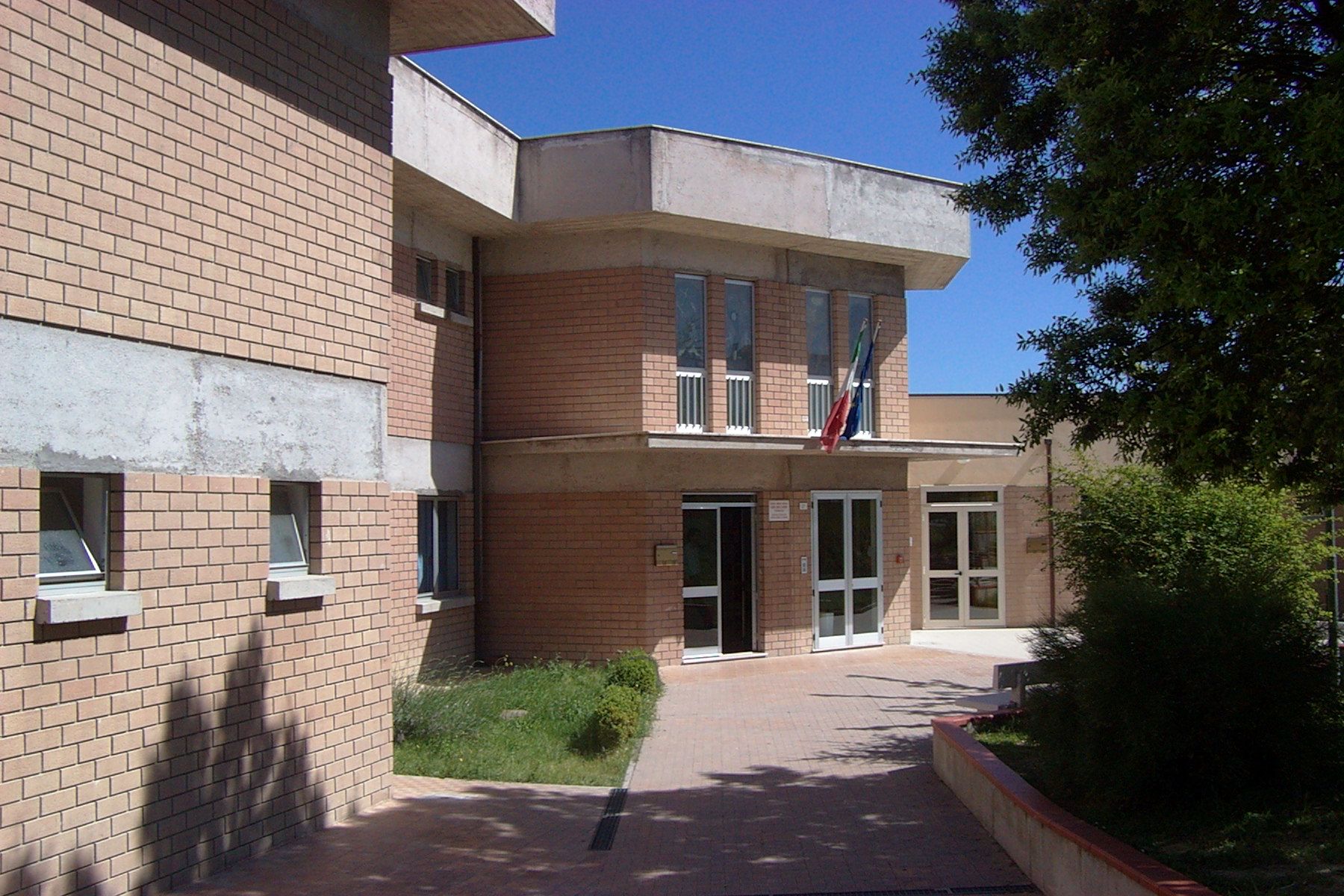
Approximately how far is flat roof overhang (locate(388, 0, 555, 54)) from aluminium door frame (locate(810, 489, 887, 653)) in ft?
32.5

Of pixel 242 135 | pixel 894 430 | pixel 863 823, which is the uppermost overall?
pixel 242 135

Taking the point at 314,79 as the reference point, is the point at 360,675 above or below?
below

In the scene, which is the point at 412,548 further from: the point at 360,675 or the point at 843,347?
the point at 843,347

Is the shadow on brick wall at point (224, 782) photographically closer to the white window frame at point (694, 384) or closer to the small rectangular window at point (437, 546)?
the small rectangular window at point (437, 546)

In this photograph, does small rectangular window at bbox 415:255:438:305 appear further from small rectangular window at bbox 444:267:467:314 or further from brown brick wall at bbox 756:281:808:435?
brown brick wall at bbox 756:281:808:435

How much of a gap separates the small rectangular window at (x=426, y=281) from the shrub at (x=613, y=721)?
6483 mm

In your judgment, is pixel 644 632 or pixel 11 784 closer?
pixel 11 784

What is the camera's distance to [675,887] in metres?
7.65

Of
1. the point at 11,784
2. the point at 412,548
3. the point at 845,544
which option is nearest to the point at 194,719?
the point at 11,784

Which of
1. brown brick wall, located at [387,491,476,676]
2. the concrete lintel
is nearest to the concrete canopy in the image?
the concrete lintel

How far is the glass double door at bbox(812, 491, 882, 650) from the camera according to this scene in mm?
18641

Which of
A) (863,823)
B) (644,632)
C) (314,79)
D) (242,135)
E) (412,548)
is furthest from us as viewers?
(644,632)

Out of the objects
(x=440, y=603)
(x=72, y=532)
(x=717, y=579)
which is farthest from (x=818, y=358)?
(x=72, y=532)

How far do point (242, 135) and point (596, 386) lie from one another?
9.34m
